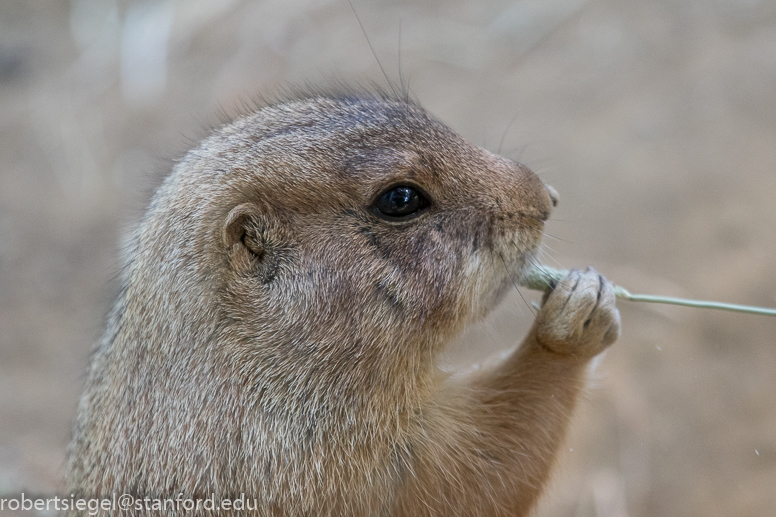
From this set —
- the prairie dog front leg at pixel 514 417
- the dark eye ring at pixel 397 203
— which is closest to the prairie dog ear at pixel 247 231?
the dark eye ring at pixel 397 203

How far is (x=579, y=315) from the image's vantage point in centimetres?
289

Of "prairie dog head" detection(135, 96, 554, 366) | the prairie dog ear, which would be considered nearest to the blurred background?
"prairie dog head" detection(135, 96, 554, 366)

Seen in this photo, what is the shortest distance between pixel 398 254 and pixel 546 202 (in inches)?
28.3

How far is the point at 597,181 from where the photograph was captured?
221 inches

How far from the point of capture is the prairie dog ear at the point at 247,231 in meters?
2.66

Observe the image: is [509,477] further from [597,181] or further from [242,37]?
[242,37]

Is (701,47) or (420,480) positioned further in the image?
(701,47)

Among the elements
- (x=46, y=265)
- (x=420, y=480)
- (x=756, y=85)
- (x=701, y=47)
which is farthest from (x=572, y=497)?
(x=46, y=265)

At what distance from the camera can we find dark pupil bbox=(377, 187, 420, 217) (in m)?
2.67

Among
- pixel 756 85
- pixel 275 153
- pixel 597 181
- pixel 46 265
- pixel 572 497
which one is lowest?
pixel 572 497

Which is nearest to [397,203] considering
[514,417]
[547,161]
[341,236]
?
[341,236]

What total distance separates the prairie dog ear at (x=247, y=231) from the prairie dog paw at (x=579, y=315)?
1.24 metres

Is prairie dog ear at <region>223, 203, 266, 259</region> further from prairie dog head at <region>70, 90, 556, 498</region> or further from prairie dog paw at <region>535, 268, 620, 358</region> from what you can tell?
prairie dog paw at <region>535, 268, 620, 358</region>

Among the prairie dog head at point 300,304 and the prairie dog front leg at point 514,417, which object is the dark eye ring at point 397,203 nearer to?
the prairie dog head at point 300,304
